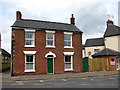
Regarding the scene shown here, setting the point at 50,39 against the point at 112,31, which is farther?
the point at 112,31

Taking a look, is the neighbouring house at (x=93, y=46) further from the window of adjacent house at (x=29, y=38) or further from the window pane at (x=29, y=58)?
the window pane at (x=29, y=58)

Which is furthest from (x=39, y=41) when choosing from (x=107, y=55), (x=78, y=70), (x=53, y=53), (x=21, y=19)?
(x=107, y=55)

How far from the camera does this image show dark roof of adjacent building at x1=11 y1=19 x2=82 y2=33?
21.4 meters

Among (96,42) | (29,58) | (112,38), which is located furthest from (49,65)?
(96,42)

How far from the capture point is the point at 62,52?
2292 centimetres

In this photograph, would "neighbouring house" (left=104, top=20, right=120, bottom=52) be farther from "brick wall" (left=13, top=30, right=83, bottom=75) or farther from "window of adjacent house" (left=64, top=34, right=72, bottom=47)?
"window of adjacent house" (left=64, top=34, right=72, bottom=47)

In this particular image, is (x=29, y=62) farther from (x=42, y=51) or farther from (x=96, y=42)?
(x=96, y=42)

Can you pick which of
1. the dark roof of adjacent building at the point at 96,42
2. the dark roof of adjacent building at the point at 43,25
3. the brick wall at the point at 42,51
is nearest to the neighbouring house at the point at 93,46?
the dark roof of adjacent building at the point at 96,42

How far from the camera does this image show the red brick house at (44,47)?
20469 millimetres

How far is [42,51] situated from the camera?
2162 cm

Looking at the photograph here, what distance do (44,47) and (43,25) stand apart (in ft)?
11.7

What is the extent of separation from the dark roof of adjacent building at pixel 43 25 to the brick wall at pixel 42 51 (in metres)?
0.67

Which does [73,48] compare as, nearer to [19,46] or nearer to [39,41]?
[39,41]

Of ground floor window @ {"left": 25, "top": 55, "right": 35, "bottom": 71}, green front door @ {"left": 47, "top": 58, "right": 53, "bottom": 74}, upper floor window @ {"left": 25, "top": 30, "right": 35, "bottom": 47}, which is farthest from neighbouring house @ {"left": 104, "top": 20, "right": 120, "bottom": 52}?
ground floor window @ {"left": 25, "top": 55, "right": 35, "bottom": 71}
